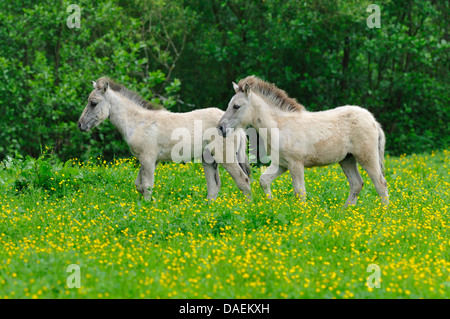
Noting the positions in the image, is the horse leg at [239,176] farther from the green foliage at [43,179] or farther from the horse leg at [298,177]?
the green foliage at [43,179]

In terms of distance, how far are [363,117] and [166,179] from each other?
4.22 m

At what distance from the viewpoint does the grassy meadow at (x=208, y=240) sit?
5992 mm

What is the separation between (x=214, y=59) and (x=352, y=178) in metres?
14.9

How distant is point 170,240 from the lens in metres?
7.68

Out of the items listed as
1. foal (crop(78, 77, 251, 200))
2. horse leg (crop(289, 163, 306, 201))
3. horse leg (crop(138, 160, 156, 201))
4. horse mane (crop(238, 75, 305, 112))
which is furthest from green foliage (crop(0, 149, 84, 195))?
horse leg (crop(289, 163, 306, 201))

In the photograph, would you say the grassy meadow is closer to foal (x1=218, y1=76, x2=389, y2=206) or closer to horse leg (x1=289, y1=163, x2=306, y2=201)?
horse leg (x1=289, y1=163, x2=306, y2=201)

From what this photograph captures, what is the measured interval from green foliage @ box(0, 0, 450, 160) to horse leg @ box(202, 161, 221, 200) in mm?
6986

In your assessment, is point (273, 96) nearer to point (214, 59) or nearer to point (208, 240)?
point (208, 240)

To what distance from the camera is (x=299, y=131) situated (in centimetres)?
938

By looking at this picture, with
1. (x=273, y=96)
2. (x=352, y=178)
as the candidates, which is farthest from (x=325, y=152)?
(x=273, y=96)

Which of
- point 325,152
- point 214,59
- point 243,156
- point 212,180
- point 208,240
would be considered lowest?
point 208,240
